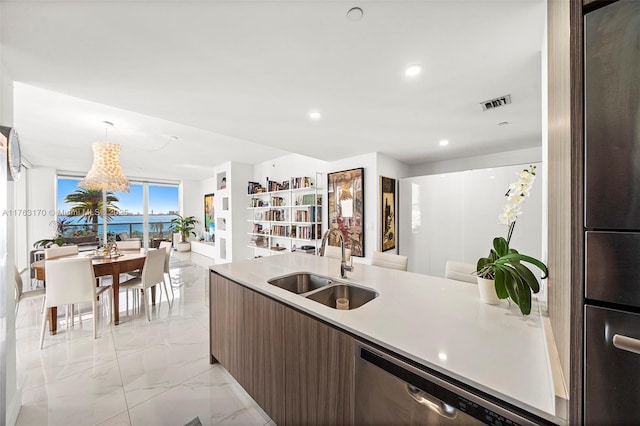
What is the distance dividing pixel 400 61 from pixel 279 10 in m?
0.87

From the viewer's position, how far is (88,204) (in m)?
6.23

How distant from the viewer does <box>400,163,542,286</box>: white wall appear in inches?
127

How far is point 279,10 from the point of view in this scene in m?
1.23

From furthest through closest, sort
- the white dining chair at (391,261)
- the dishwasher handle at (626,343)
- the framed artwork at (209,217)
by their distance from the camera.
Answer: the framed artwork at (209,217)
the white dining chair at (391,261)
the dishwasher handle at (626,343)

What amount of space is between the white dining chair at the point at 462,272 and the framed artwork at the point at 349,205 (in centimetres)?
232

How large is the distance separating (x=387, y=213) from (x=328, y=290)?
9.59 feet

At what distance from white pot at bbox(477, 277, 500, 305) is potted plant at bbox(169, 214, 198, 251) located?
8585 millimetres

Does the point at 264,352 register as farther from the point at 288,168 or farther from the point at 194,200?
the point at 194,200

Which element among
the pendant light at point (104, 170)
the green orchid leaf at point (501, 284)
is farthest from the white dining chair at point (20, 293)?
the green orchid leaf at point (501, 284)

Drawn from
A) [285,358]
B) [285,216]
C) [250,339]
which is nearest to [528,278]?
[285,358]

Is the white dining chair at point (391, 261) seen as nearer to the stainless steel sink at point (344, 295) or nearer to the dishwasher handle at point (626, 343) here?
the stainless steel sink at point (344, 295)

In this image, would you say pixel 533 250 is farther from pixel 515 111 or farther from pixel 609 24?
pixel 609 24

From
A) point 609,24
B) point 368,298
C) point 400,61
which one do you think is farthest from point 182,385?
point 400,61

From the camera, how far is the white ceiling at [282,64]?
1.24 meters
